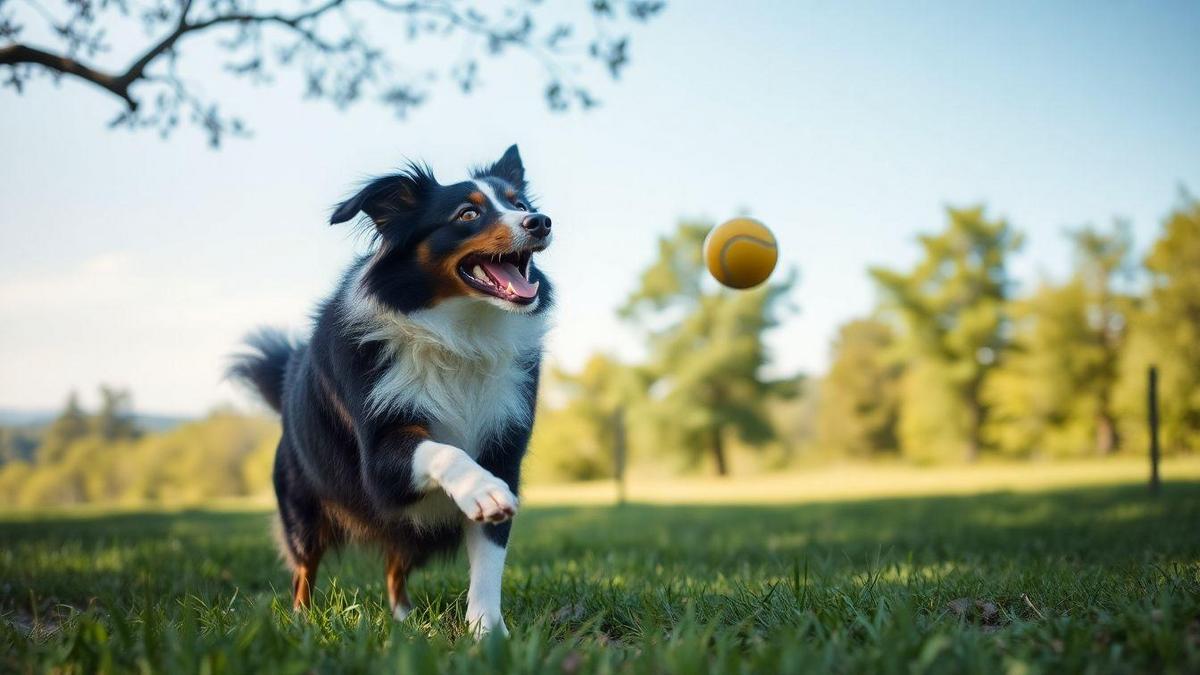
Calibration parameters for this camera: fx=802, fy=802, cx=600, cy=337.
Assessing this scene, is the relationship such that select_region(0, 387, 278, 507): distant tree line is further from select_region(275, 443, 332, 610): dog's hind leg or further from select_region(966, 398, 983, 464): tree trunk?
select_region(966, 398, 983, 464): tree trunk

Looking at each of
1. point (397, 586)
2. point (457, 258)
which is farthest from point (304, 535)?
point (457, 258)

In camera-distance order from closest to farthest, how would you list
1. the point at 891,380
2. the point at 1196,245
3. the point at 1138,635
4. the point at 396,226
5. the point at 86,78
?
the point at 1138,635 < the point at 396,226 < the point at 86,78 < the point at 1196,245 < the point at 891,380

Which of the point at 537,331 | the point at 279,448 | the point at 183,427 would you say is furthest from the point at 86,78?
the point at 183,427

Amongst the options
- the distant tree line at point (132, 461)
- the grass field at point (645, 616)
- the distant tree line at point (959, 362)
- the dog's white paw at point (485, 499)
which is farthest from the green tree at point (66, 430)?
the dog's white paw at point (485, 499)

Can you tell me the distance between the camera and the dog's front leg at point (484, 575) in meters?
3.12

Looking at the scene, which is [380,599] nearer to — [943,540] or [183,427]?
[943,540]

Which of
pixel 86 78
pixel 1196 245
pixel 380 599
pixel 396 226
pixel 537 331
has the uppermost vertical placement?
pixel 1196 245

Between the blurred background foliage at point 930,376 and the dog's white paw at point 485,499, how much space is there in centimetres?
3158

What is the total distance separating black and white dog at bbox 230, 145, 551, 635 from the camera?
328 cm

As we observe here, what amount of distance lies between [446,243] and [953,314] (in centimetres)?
4063

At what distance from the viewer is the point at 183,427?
4669 centimetres

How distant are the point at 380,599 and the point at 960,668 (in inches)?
111

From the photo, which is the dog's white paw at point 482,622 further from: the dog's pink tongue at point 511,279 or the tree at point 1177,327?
the tree at point 1177,327

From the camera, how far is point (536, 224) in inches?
137
